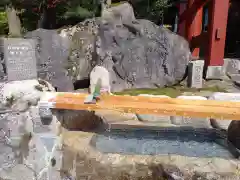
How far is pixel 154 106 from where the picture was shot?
2982 millimetres

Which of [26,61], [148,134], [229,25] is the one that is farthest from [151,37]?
[229,25]

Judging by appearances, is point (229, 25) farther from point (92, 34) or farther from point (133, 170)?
point (133, 170)

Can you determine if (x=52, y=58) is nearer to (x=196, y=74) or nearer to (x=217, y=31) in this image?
(x=196, y=74)

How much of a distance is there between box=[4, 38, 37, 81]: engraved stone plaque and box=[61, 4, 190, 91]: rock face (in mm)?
5146

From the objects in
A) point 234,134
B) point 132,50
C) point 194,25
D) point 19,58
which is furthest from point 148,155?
point 194,25

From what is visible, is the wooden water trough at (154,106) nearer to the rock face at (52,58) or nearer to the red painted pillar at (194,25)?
the rock face at (52,58)

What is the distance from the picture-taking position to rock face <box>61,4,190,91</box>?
8.55 meters

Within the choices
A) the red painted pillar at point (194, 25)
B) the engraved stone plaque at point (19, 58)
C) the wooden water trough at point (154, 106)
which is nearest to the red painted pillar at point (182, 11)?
the red painted pillar at point (194, 25)

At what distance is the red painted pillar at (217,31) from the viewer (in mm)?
9812

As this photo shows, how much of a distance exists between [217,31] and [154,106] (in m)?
7.76

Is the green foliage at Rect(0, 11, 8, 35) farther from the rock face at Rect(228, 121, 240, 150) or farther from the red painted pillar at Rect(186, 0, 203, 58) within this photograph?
the rock face at Rect(228, 121, 240, 150)

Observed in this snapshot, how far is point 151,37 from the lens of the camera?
918cm

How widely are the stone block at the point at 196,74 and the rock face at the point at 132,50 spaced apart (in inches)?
17.6

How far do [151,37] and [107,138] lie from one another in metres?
6.13
